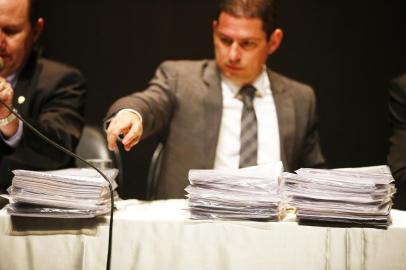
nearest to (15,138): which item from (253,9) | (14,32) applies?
(14,32)

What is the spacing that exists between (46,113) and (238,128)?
28.0 inches

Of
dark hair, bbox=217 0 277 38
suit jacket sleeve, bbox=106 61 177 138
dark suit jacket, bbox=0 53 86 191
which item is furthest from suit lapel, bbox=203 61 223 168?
dark suit jacket, bbox=0 53 86 191

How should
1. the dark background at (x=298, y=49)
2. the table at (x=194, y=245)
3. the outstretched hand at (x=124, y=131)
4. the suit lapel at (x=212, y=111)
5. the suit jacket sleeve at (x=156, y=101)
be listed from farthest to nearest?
the dark background at (x=298, y=49)
the suit lapel at (x=212, y=111)
the suit jacket sleeve at (x=156, y=101)
the outstretched hand at (x=124, y=131)
the table at (x=194, y=245)

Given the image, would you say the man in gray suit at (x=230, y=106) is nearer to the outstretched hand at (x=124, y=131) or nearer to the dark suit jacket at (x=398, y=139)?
the dark suit jacket at (x=398, y=139)

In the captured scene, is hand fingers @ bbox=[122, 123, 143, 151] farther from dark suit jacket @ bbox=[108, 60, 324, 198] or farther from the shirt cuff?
dark suit jacket @ bbox=[108, 60, 324, 198]

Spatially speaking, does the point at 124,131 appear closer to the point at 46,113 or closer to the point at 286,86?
the point at 46,113

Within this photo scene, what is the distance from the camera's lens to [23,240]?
1.42 metres

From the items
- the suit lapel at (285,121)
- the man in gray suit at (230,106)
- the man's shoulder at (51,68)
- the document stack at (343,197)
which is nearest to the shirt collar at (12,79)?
the man's shoulder at (51,68)

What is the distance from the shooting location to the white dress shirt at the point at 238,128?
2.37 meters

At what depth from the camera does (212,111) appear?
7.84 ft

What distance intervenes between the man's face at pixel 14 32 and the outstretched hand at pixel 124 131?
54cm

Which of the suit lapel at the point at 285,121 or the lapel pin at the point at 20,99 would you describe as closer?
the lapel pin at the point at 20,99

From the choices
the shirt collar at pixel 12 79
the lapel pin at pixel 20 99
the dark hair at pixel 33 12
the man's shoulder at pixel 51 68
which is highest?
the dark hair at pixel 33 12

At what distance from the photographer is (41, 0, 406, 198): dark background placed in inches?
117
